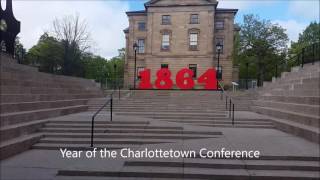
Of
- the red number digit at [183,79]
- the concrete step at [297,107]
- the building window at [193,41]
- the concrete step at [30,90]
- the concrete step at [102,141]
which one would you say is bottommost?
the concrete step at [102,141]

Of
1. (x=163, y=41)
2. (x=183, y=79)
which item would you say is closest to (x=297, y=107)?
(x=183, y=79)

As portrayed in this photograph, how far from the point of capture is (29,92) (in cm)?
1423

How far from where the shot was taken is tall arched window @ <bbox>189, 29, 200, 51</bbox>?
48.2 m

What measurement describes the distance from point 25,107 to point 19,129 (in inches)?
83.0

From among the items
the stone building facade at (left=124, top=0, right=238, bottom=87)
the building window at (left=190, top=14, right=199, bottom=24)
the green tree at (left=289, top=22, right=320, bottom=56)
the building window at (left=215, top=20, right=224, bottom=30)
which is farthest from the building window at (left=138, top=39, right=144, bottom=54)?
the green tree at (left=289, top=22, right=320, bottom=56)

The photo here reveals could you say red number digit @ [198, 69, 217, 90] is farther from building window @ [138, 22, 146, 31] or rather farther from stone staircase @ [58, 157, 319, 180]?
building window @ [138, 22, 146, 31]

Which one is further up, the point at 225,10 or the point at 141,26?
the point at 225,10

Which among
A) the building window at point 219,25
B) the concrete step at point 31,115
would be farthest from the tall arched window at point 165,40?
the concrete step at point 31,115

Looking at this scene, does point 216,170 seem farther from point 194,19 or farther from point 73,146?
point 194,19

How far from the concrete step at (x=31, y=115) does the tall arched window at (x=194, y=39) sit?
33.3 metres

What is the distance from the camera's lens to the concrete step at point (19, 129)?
9498 millimetres

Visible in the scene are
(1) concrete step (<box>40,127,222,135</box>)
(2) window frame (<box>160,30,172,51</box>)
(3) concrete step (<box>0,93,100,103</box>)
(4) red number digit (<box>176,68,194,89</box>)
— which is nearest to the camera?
(3) concrete step (<box>0,93,100,103</box>)

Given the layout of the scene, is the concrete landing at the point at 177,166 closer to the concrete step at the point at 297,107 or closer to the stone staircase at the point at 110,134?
the stone staircase at the point at 110,134

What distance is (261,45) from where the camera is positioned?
3850 cm
